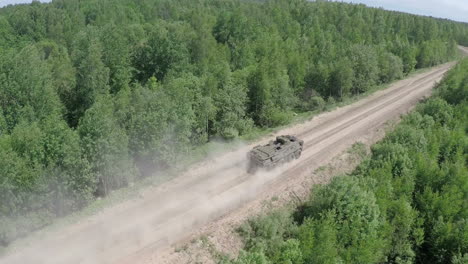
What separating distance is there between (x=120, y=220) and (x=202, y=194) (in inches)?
271

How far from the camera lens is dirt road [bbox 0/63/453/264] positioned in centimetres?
2366

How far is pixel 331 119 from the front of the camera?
49.2 meters

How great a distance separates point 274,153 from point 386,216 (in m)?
10.9

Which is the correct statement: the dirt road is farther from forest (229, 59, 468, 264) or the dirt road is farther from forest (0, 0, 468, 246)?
forest (229, 59, 468, 264)

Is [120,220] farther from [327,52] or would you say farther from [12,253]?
[327,52]

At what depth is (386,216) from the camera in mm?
28625

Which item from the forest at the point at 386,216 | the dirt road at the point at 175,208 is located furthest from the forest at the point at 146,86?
the forest at the point at 386,216

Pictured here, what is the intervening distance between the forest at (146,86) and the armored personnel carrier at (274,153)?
6969 millimetres

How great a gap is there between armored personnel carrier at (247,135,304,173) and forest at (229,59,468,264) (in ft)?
16.8

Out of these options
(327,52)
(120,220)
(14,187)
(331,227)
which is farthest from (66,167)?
(327,52)

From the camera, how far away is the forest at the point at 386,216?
24650mm

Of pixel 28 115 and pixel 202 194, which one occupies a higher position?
pixel 28 115

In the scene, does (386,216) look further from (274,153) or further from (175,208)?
(175,208)

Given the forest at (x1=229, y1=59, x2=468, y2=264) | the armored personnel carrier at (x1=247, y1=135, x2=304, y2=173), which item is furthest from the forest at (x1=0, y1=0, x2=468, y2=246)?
the forest at (x1=229, y1=59, x2=468, y2=264)
